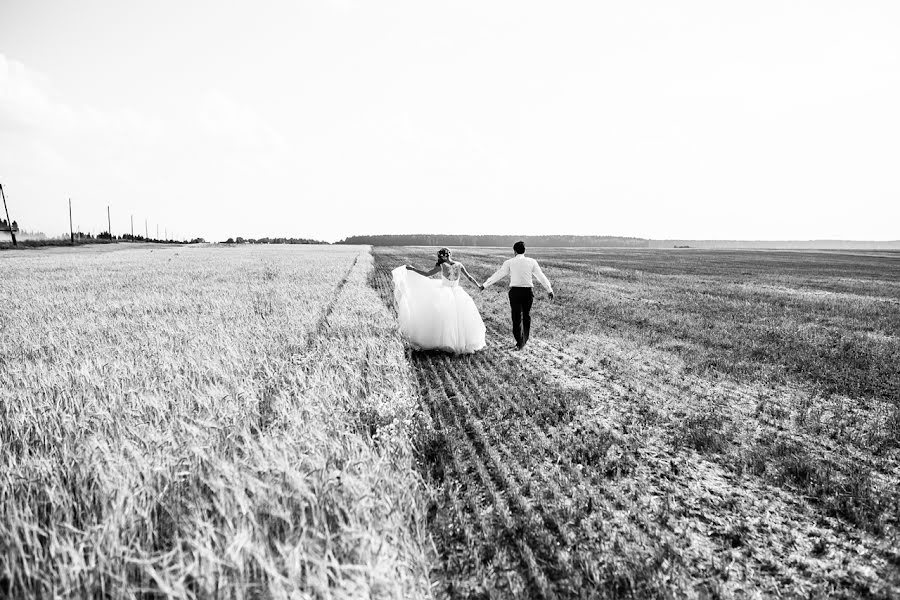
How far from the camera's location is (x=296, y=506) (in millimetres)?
3281

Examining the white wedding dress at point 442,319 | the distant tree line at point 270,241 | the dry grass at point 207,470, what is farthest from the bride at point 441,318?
the distant tree line at point 270,241

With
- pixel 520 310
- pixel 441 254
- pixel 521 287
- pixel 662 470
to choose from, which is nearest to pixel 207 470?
pixel 662 470

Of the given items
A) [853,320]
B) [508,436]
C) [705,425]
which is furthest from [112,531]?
[853,320]

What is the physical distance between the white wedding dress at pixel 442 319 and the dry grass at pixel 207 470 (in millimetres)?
1145

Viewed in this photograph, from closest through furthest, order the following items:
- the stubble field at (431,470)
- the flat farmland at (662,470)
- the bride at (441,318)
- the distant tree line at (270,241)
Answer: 1. the stubble field at (431,470)
2. the flat farmland at (662,470)
3. the bride at (441,318)
4. the distant tree line at (270,241)

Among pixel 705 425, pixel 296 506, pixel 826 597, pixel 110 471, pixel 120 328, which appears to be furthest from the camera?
pixel 120 328

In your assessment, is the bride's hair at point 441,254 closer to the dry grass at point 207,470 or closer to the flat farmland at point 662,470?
the flat farmland at point 662,470

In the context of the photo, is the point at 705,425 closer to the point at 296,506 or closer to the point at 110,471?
the point at 296,506

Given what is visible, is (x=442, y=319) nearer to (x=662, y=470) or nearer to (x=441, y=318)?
(x=441, y=318)

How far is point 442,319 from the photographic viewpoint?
30.8 feet

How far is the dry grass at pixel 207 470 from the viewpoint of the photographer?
2.69 metres

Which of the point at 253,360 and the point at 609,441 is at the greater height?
the point at 253,360

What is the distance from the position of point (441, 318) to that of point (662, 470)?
5.38 m

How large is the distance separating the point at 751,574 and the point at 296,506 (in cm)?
330
